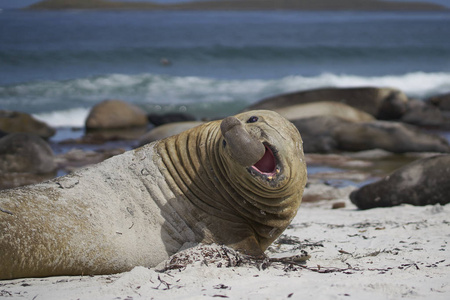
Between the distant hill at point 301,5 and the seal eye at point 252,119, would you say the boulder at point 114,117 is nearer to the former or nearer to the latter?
the distant hill at point 301,5

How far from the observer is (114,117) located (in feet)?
60.6

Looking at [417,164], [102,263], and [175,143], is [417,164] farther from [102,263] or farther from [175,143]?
[102,263]

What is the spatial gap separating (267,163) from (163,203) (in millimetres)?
892

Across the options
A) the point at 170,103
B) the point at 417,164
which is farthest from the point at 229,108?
the point at 417,164

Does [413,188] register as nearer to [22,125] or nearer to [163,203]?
[163,203]

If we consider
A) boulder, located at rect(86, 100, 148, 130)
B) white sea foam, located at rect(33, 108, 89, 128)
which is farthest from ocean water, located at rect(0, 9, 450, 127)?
boulder, located at rect(86, 100, 148, 130)

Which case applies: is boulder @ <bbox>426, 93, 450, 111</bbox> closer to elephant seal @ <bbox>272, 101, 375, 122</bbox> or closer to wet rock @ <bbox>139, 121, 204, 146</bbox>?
elephant seal @ <bbox>272, 101, 375, 122</bbox>

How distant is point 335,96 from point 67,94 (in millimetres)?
9109

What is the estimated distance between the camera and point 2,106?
20438 millimetres

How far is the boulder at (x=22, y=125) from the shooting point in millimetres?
16375

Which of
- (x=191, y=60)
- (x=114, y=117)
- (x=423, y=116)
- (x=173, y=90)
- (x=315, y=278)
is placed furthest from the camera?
(x=191, y=60)

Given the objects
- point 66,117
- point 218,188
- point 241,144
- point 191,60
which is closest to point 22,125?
point 66,117

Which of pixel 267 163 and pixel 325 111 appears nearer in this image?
pixel 267 163

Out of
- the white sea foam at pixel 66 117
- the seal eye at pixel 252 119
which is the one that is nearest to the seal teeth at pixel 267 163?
the seal eye at pixel 252 119
